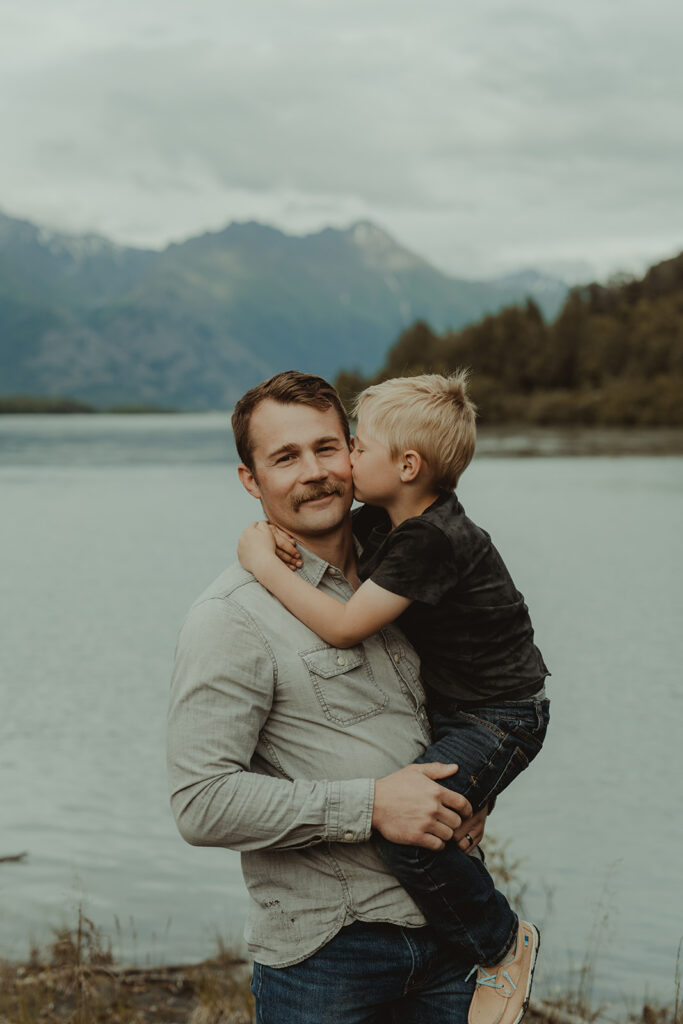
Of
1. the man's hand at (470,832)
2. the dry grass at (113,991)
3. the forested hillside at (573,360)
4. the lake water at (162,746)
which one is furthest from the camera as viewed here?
the forested hillside at (573,360)

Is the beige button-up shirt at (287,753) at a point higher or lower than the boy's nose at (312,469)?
lower

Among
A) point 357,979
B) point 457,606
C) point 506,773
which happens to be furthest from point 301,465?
point 357,979

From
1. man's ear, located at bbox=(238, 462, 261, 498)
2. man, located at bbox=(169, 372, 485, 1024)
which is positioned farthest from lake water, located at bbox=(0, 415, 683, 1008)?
man's ear, located at bbox=(238, 462, 261, 498)

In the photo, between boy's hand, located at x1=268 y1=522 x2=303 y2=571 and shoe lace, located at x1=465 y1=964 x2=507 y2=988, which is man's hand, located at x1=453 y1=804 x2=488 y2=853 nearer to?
shoe lace, located at x1=465 y1=964 x2=507 y2=988

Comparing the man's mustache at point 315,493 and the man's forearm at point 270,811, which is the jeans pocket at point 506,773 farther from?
the man's mustache at point 315,493

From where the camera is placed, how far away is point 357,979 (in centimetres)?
277

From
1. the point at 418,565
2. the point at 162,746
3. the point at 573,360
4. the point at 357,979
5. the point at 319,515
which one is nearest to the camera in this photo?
the point at 357,979

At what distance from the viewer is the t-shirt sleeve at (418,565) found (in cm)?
285

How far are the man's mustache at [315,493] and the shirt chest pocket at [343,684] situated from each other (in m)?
0.42

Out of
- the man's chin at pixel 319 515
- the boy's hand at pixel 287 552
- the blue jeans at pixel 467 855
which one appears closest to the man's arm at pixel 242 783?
the blue jeans at pixel 467 855

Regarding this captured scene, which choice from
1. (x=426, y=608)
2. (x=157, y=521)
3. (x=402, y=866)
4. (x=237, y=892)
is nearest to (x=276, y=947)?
(x=402, y=866)

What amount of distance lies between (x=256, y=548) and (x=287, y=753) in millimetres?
543

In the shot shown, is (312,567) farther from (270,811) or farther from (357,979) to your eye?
(357,979)

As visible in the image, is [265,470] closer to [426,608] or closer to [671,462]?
[426,608]
